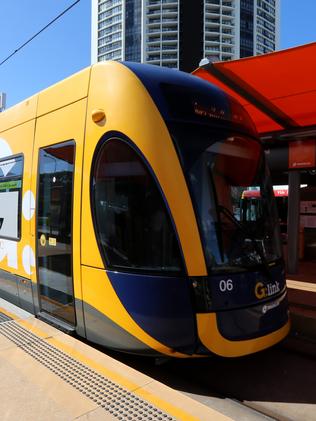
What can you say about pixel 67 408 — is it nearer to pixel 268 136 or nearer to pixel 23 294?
pixel 23 294

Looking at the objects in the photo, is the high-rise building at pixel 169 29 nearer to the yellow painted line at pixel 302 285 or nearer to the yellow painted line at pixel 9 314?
the yellow painted line at pixel 302 285

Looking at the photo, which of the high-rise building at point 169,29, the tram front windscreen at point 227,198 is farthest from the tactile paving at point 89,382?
the high-rise building at point 169,29

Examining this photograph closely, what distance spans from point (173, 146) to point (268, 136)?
5408 mm

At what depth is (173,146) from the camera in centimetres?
391

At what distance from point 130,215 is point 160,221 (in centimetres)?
32

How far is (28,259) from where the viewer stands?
5461 mm

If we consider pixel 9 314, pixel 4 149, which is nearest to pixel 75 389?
pixel 9 314

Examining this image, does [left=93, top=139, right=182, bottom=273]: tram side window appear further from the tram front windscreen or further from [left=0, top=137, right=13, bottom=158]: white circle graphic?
[left=0, top=137, right=13, bottom=158]: white circle graphic

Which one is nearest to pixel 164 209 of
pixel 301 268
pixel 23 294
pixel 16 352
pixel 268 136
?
pixel 16 352

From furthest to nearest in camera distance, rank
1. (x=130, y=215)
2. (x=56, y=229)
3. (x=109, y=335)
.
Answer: (x=56, y=229)
(x=109, y=335)
(x=130, y=215)

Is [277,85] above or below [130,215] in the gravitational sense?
above

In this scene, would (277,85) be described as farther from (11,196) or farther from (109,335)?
(109,335)

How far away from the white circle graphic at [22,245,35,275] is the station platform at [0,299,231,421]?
3.59ft

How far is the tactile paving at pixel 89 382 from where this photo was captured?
3.08 meters
